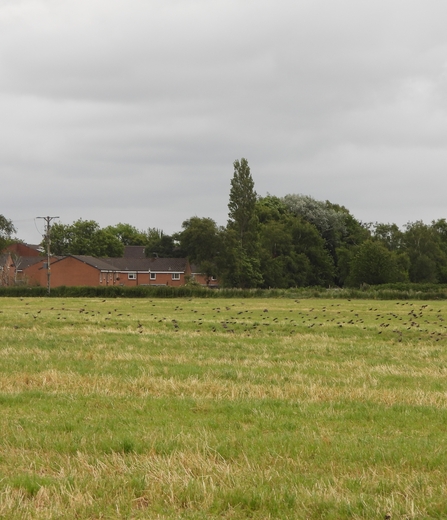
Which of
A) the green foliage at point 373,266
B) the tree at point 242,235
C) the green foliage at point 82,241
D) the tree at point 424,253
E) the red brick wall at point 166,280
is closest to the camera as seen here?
the tree at point 242,235

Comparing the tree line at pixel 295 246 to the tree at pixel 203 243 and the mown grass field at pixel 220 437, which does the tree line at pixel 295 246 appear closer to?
the tree at pixel 203 243

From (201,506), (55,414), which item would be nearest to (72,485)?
(201,506)

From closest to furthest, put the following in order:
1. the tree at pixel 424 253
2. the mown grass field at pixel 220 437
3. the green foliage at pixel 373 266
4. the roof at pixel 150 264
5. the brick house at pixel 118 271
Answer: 1. the mown grass field at pixel 220 437
2. the green foliage at pixel 373 266
3. the brick house at pixel 118 271
4. the tree at pixel 424 253
5. the roof at pixel 150 264

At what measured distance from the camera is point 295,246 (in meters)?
141

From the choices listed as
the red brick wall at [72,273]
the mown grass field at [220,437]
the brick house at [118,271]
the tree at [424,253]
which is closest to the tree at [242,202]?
the brick house at [118,271]

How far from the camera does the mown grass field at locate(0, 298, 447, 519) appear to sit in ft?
24.3

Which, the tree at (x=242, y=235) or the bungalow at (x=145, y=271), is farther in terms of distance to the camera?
the bungalow at (x=145, y=271)

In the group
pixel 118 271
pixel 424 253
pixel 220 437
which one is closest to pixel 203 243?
pixel 118 271

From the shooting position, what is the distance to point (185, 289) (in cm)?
8888

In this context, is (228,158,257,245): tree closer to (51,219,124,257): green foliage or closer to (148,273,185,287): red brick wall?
(148,273,185,287): red brick wall

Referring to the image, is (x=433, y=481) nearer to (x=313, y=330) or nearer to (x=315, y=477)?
(x=315, y=477)

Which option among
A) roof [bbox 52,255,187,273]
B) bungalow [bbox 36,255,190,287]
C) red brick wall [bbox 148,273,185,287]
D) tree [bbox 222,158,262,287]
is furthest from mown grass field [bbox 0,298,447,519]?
red brick wall [bbox 148,273,185,287]

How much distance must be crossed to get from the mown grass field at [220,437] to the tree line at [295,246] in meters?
108

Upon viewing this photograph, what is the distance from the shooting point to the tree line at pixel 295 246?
128500 millimetres
